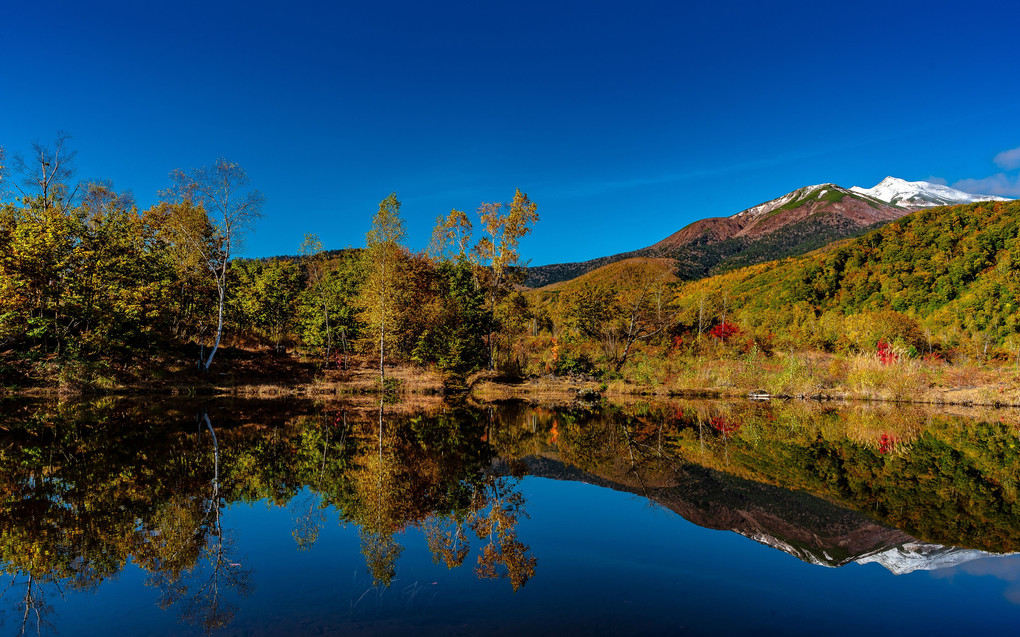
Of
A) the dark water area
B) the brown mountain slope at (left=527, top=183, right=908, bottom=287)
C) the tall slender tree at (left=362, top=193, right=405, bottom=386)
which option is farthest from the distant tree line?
the brown mountain slope at (left=527, top=183, right=908, bottom=287)

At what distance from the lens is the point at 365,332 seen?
30297 millimetres

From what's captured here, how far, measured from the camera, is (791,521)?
7.43 m

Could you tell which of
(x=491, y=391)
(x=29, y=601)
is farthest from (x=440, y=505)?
(x=491, y=391)

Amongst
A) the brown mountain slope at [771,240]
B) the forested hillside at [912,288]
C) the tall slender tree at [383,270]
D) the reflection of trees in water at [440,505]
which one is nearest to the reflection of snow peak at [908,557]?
the reflection of trees in water at [440,505]

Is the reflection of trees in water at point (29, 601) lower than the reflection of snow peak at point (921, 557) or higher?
higher

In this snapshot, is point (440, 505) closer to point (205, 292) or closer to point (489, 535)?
point (489, 535)

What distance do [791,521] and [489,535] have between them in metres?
4.62

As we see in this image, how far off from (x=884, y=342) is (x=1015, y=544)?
33.3m

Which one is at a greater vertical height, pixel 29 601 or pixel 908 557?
pixel 29 601

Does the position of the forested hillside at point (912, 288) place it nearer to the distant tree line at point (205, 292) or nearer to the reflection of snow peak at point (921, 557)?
the distant tree line at point (205, 292)

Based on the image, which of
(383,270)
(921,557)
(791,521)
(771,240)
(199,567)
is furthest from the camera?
(771,240)

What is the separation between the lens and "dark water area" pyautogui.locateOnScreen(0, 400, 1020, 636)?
4.60 metres

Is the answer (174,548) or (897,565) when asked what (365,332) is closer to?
(174,548)

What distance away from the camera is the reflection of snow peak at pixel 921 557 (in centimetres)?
592
